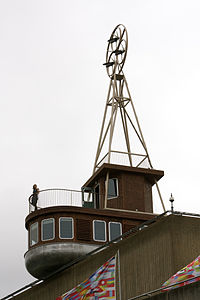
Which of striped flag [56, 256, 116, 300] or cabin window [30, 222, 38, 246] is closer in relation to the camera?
striped flag [56, 256, 116, 300]

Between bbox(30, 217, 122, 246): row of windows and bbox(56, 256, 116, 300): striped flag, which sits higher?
bbox(30, 217, 122, 246): row of windows

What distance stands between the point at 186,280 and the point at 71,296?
10866 mm

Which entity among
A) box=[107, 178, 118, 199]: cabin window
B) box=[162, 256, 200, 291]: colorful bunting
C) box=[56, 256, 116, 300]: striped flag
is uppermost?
box=[107, 178, 118, 199]: cabin window

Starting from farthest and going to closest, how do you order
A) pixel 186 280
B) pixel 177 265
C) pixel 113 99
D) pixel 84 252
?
pixel 113 99 < pixel 84 252 < pixel 177 265 < pixel 186 280

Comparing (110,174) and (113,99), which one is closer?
(110,174)

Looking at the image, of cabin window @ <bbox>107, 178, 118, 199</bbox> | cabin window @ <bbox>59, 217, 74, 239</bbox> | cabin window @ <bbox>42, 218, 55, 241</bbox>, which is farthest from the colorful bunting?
cabin window @ <bbox>107, 178, 118, 199</bbox>

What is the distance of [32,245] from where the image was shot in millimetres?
49875

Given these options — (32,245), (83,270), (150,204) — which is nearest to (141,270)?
(83,270)

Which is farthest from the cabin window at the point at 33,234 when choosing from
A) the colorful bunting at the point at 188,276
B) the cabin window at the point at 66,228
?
the colorful bunting at the point at 188,276

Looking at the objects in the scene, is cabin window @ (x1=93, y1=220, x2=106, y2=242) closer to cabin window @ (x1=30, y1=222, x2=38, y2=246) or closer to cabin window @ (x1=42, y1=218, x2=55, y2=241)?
cabin window @ (x1=42, y1=218, x2=55, y2=241)

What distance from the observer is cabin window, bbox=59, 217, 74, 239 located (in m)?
48.8

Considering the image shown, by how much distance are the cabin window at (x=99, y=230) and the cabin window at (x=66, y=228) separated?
5.77ft

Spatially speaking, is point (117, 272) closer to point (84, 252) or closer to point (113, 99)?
point (84, 252)

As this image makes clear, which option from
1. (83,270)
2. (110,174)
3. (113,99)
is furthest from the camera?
(113,99)
